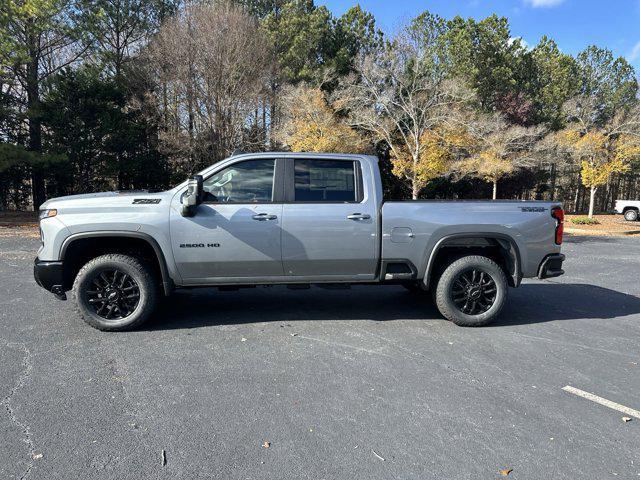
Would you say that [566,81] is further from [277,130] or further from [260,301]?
[260,301]

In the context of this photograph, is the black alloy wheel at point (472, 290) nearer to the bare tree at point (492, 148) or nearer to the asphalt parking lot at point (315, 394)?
the asphalt parking lot at point (315, 394)

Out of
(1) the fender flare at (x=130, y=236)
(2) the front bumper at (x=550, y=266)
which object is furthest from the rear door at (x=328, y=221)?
(2) the front bumper at (x=550, y=266)

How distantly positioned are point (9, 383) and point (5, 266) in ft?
20.7

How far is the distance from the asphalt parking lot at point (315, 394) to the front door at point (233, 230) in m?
0.70

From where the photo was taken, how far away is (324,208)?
16.2 ft

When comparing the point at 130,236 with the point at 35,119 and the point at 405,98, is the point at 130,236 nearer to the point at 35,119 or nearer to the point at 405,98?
the point at 405,98

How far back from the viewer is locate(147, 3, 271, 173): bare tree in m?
20.1

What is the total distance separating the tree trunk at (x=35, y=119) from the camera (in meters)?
20.8

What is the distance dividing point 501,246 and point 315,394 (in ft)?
10.1

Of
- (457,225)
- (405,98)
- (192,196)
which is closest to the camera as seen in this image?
(192,196)

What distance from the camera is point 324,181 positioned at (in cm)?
509

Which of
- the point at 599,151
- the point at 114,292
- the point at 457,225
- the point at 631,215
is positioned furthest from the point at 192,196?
the point at 631,215

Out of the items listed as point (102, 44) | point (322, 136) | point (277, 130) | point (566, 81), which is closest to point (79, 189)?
point (102, 44)

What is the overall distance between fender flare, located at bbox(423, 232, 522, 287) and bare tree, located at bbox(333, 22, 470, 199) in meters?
13.0
